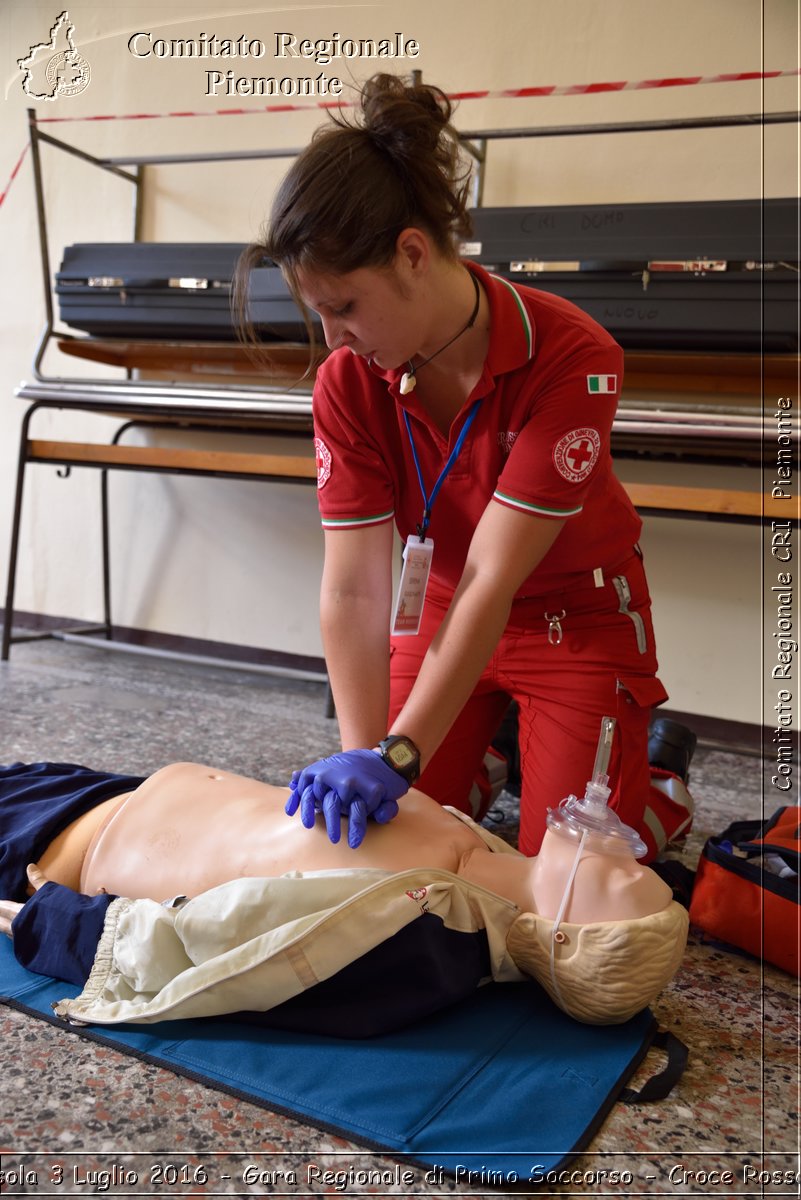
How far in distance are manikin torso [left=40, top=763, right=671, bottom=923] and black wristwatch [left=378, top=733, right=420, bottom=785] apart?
0.18 ft

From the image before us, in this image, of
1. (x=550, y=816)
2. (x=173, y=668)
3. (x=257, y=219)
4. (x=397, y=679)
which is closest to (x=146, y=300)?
(x=257, y=219)

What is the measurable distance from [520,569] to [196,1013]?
70 centimetres

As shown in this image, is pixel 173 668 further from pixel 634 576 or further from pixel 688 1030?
pixel 688 1030

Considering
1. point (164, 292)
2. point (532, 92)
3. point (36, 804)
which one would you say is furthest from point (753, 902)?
point (164, 292)

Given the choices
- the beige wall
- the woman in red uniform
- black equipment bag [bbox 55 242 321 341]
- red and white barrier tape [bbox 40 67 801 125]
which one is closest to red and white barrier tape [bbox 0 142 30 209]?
the beige wall

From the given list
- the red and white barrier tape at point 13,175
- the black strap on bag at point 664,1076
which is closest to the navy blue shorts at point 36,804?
the black strap on bag at point 664,1076

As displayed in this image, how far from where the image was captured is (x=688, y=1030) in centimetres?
126

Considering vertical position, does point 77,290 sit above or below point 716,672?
above

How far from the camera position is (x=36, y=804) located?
147 centimetres

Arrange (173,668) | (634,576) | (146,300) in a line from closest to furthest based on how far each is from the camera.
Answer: (634,576) → (146,300) → (173,668)

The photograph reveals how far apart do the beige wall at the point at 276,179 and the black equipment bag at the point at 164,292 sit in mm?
389

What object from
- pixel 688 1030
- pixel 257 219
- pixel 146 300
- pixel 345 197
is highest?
pixel 257 219

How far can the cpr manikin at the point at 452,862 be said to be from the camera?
43.8 inches

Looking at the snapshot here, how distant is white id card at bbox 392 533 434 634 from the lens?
1435 millimetres
